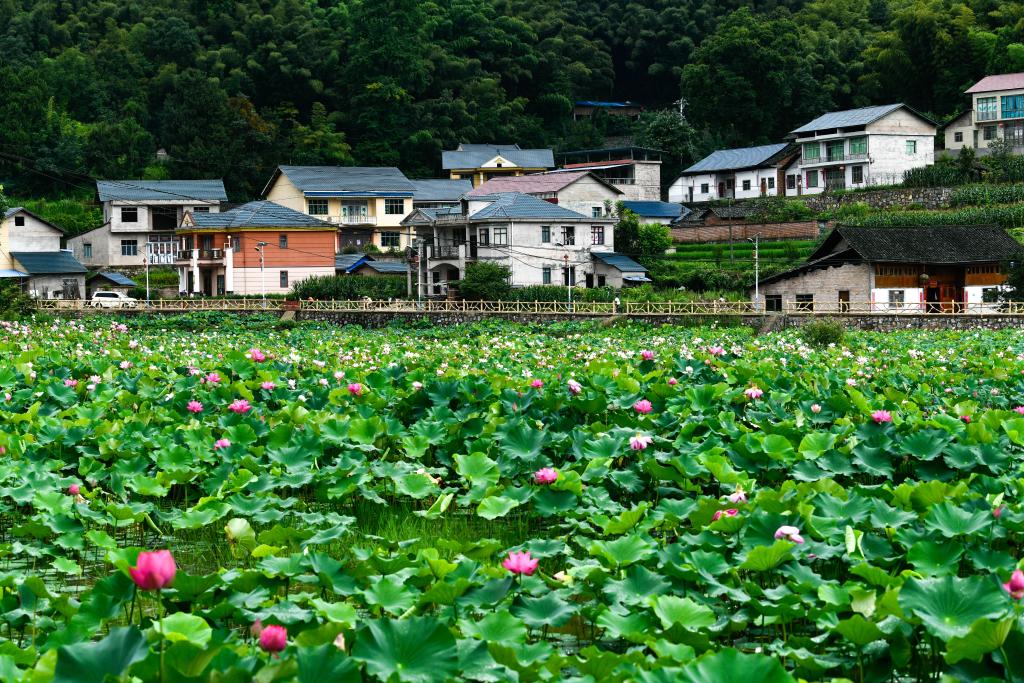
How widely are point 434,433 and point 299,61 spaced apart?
6354 cm

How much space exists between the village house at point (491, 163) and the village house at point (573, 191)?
10.9 meters

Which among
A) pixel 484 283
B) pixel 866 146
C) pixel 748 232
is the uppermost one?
pixel 866 146

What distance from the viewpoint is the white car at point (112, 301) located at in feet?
142

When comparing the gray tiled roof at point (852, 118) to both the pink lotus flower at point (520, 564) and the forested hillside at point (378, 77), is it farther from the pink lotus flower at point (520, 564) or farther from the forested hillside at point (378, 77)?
the pink lotus flower at point (520, 564)

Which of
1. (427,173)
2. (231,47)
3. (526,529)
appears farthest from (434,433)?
(231,47)

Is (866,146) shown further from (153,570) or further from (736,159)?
(153,570)

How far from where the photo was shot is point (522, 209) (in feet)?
157

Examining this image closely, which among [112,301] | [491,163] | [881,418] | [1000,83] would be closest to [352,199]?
[491,163]

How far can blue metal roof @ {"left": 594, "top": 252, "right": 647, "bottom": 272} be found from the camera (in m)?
47.6

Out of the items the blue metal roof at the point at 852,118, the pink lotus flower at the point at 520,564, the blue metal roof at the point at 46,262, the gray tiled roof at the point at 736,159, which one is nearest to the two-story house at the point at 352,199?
the blue metal roof at the point at 46,262

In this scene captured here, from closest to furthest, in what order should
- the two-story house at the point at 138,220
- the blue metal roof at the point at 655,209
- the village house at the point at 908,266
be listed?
the village house at the point at 908,266 → the two-story house at the point at 138,220 → the blue metal roof at the point at 655,209

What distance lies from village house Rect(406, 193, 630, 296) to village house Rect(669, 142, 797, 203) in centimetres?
1484

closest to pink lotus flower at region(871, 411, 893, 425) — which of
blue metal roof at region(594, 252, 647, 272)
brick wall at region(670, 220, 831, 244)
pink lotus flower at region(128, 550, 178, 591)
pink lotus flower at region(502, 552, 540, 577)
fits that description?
pink lotus flower at region(502, 552, 540, 577)

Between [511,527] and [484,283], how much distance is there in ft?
118
